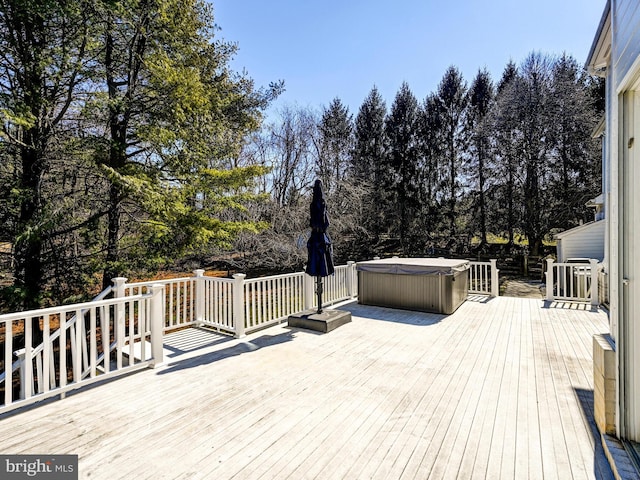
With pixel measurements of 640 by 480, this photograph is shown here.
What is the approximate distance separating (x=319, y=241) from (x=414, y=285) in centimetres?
239

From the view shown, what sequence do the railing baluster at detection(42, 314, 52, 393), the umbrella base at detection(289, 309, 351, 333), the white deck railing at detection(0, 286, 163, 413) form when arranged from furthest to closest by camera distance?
the umbrella base at detection(289, 309, 351, 333) < the railing baluster at detection(42, 314, 52, 393) < the white deck railing at detection(0, 286, 163, 413)

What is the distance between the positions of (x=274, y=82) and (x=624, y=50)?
938cm

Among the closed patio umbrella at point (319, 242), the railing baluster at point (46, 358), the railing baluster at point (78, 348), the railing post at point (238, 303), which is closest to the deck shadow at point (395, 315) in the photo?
the closed patio umbrella at point (319, 242)

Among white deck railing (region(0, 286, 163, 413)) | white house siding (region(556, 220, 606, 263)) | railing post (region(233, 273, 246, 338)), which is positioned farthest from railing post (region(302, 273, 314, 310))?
white house siding (region(556, 220, 606, 263))

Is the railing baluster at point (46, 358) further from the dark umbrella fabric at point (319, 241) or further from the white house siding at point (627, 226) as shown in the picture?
the white house siding at point (627, 226)

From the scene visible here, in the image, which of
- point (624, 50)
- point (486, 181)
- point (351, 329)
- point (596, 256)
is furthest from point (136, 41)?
point (486, 181)

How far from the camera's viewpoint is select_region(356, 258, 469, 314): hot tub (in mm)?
6062

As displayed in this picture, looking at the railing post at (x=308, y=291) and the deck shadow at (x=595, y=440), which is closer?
the deck shadow at (x=595, y=440)

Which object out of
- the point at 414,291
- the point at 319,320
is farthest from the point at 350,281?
the point at 319,320

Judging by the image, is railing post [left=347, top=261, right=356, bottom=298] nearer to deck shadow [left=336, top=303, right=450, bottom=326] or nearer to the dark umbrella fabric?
deck shadow [left=336, top=303, right=450, bottom=326]

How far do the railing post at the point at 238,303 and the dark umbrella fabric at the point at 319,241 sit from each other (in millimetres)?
1234

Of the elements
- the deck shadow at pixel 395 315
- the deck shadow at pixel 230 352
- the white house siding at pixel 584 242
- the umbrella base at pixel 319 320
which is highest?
the white house siding at pixel 584 242

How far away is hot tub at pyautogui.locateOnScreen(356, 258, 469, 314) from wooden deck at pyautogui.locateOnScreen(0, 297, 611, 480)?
5.28ft

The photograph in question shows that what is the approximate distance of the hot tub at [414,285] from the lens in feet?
19.9
